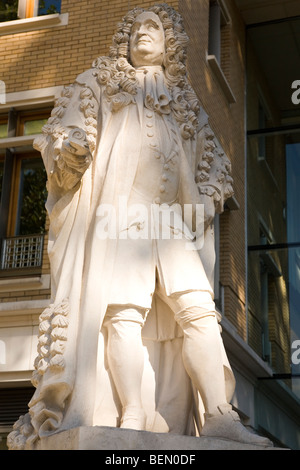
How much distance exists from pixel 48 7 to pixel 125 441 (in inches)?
399

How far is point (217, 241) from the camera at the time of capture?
13.8 meters

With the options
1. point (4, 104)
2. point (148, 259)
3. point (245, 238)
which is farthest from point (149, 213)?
point (245, 238)

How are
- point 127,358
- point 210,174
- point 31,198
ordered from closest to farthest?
point 127,358
point 210,174
point 31,198

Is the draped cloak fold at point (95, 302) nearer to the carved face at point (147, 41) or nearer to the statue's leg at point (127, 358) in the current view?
the statue's leg at point (127, 358)

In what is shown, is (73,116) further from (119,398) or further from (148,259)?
(119,398)

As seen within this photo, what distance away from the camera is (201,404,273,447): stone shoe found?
4.46 m

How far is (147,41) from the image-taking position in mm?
5562

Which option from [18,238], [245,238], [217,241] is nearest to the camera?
[18,238]

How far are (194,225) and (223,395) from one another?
3.72ft

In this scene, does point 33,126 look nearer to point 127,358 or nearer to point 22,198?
point 22,198

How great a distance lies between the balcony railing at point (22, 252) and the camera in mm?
11500

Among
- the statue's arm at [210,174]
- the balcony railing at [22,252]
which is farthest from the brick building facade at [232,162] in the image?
the statue's arm at [210,174]

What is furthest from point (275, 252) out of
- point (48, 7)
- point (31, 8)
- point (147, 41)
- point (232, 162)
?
point (147, 41)

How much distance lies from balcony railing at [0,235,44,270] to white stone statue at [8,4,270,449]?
243 inches
